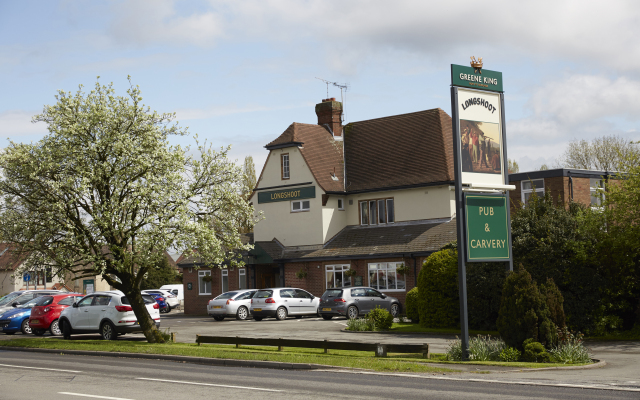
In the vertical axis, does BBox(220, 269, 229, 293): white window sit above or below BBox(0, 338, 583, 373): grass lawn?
above

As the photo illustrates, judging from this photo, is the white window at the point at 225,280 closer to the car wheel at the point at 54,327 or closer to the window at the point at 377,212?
the window at the point at 377,212

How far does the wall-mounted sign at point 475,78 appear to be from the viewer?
55.1 feet

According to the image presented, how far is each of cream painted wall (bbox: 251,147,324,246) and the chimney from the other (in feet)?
13.2

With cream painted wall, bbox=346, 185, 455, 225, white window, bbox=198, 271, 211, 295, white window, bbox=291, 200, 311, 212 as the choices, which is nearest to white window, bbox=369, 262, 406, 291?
cream painted wall, bbox=346, 185, 455, 225

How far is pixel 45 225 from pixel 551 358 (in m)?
14.8

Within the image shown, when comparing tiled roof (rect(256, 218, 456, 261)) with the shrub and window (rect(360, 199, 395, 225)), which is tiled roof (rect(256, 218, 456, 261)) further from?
the shrub

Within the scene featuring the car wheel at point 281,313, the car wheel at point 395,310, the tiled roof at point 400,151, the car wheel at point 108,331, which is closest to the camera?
the car wheel at point 108,331

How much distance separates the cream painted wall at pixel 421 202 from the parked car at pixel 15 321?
20.1 metres

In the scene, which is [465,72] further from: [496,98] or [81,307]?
[81,307]

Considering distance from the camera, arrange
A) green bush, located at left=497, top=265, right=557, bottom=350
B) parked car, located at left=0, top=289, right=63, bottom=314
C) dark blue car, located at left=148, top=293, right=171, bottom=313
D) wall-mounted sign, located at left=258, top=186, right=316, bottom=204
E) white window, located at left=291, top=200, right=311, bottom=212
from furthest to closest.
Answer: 1. dark blue car, located at left=148, top=293, right=171, bottom=313
2. white window, located at left=291, top=200, right=311, bottom=212
3. wall-mounted sign, located at left=258, top=186, right=316, bottom=204
4. parked car, located at left=0, top=289, right=63, bottom=314
5. green bush, located at left=497, top=265, right=557, bottom=350

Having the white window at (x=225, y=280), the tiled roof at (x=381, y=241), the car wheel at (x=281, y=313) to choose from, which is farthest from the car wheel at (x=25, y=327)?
the white window at (x=225, y=280)

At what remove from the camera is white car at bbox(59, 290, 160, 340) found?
75.4 ft

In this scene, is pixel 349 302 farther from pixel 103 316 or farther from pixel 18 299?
pixel 18 299

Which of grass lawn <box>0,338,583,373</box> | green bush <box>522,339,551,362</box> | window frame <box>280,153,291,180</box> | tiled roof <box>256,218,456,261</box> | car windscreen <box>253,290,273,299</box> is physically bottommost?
grass lawn <box>0,338,583,373</box>
